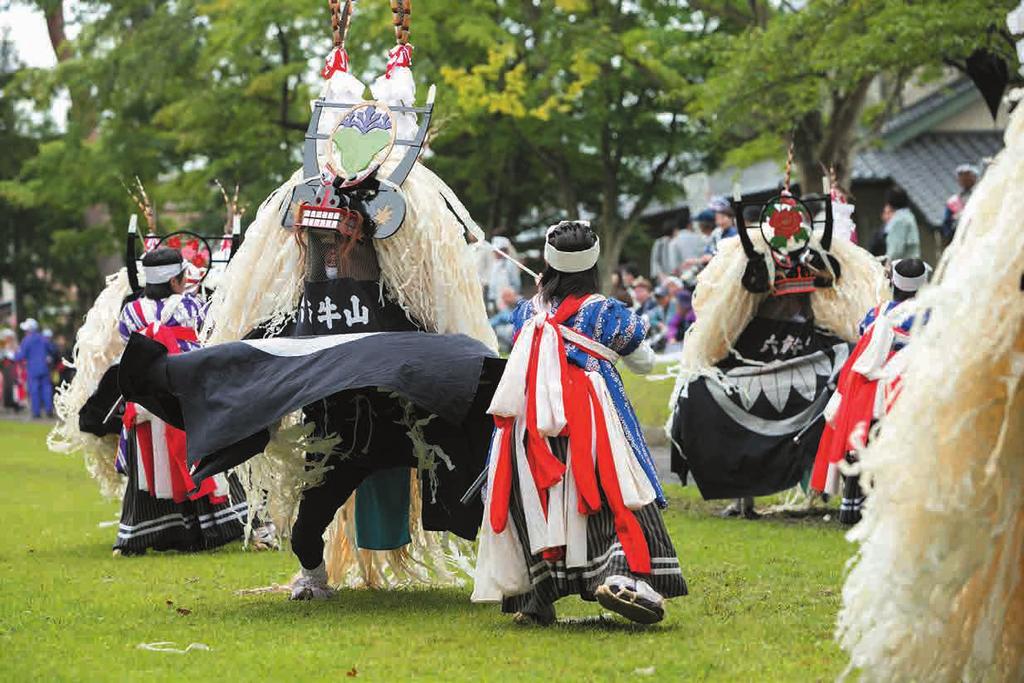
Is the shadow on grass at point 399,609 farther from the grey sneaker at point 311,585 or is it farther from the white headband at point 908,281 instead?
the white headband at point 908,281

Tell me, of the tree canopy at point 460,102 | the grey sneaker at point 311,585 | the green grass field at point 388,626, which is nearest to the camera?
the green grass field at point 388,626

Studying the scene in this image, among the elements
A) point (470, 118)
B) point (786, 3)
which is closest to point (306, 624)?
point (786, 3)

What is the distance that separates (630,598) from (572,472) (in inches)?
21.8

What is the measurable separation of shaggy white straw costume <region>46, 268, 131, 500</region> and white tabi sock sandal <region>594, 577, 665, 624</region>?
501cm

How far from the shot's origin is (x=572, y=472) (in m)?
6.53

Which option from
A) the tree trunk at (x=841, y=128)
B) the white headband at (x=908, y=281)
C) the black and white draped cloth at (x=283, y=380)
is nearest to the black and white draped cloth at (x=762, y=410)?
the white headband at (x=908, y=281)

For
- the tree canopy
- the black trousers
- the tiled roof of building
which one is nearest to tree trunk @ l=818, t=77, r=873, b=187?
the tree canopy

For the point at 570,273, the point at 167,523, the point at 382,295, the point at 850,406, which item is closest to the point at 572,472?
the point at 570,273

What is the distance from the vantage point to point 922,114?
28.9m

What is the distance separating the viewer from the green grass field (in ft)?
18.9

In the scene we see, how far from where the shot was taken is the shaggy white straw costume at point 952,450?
4102 mm

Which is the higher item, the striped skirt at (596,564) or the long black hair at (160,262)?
the long black hair at (160,262)

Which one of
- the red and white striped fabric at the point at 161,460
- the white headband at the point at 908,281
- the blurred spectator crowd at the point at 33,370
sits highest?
the white headband at the point at 908,281

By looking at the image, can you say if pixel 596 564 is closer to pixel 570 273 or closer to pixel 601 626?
pixel 601 626
